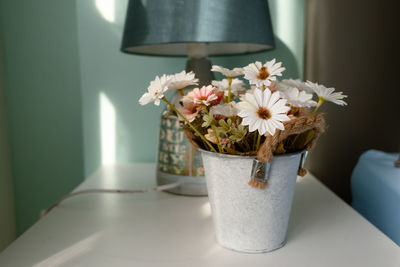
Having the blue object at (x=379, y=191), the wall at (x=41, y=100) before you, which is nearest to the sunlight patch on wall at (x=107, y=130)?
the wall at (x=41, y=100)

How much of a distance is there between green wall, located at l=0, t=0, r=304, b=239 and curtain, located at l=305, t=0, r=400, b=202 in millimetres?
116

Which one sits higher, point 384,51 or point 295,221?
point 384,51

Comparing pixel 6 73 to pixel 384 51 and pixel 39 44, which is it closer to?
pixel 39 44

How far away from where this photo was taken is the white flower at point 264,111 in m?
0.43

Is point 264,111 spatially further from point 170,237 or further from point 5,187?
point 5,187

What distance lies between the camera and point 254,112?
443 mm

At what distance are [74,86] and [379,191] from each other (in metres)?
1.11

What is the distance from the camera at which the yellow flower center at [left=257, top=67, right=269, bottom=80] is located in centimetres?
48

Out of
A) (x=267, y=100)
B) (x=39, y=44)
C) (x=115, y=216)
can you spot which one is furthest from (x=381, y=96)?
(x=39, y=44)

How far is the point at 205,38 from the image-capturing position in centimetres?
69

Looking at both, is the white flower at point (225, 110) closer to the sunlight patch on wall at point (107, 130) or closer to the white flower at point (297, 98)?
the white flower at point (297, 98)

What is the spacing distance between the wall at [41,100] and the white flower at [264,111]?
106 cm

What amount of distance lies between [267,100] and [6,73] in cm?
124

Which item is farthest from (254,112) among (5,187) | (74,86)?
(5,187)
